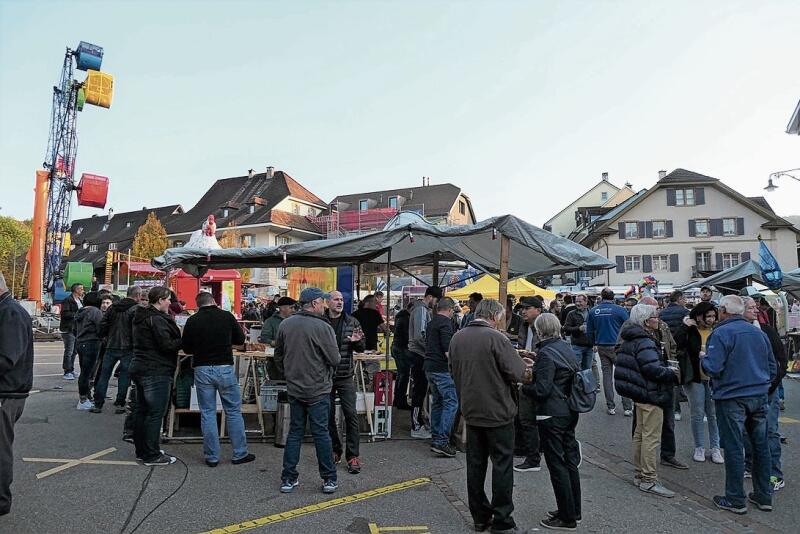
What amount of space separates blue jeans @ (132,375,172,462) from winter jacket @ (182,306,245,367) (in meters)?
0.48

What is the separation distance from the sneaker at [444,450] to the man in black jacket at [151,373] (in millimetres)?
2765

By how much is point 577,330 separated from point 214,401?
5.87m

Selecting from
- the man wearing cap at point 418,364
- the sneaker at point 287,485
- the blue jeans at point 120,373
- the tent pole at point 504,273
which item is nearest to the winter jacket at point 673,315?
the tent pole at point 504,273

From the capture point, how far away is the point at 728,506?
15.4ft

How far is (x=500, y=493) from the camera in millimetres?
4141

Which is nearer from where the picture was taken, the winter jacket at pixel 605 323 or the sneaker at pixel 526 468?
the sneaker at pixel 526 468

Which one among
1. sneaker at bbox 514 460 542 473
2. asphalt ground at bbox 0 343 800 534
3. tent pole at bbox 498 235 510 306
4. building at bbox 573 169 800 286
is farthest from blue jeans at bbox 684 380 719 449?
building at bbox 573 169 800 286

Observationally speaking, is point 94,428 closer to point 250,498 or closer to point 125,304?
point 125,304

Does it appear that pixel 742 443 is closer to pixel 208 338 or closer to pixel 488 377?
pixel 488 377

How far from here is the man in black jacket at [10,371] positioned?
4.04 metres

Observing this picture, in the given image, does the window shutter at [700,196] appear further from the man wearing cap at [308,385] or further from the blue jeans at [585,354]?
the man wearing cap at [308,385]

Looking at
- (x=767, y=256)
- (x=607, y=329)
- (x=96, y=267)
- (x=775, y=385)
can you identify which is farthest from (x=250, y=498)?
(x=96, y=267)

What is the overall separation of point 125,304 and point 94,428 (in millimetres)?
1631

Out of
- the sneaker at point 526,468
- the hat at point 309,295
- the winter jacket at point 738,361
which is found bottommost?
the sneaker at point 526,468
